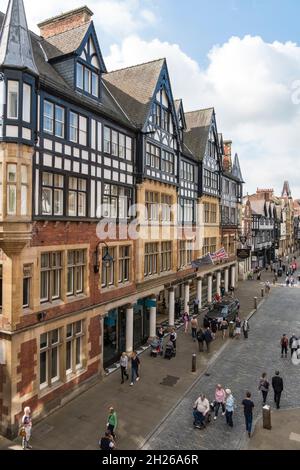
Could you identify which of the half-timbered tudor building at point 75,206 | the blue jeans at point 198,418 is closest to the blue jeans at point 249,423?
the blue jeans at point 198,418

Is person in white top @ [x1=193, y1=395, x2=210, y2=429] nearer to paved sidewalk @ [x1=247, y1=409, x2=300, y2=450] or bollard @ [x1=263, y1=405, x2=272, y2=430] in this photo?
paved sidewalk @ [x1=247, y1=409, x2=300, y2=450]

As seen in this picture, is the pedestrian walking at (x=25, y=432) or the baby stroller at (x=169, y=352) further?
the baby stroller at (x=169, y=352)

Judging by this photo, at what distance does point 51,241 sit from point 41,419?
23.9 ft

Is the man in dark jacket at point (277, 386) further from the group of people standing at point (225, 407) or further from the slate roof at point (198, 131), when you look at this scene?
the slate roof at point (198, 131)

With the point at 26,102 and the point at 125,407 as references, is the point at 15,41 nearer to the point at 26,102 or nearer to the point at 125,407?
the point at 26,102

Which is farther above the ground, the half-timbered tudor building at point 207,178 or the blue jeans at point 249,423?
the half-timbered tudor building at point 207,178

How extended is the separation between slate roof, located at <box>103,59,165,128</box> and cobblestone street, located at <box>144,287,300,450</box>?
601 inches

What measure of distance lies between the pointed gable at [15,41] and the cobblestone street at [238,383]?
14750 millimetres

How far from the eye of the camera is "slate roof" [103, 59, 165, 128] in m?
22.4

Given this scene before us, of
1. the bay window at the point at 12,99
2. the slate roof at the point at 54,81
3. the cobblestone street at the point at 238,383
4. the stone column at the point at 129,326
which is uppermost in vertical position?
the slate roof at the point at 54,81

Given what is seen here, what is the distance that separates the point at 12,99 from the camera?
13008 mm

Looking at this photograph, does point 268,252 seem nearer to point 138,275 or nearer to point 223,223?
point 223,223

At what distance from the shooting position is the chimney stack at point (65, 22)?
1967 centimetres

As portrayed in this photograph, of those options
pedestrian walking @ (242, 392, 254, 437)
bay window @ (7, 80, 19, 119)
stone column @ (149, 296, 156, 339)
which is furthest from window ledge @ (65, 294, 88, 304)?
pedestrian walking @ (242, 392, 254, 437)
